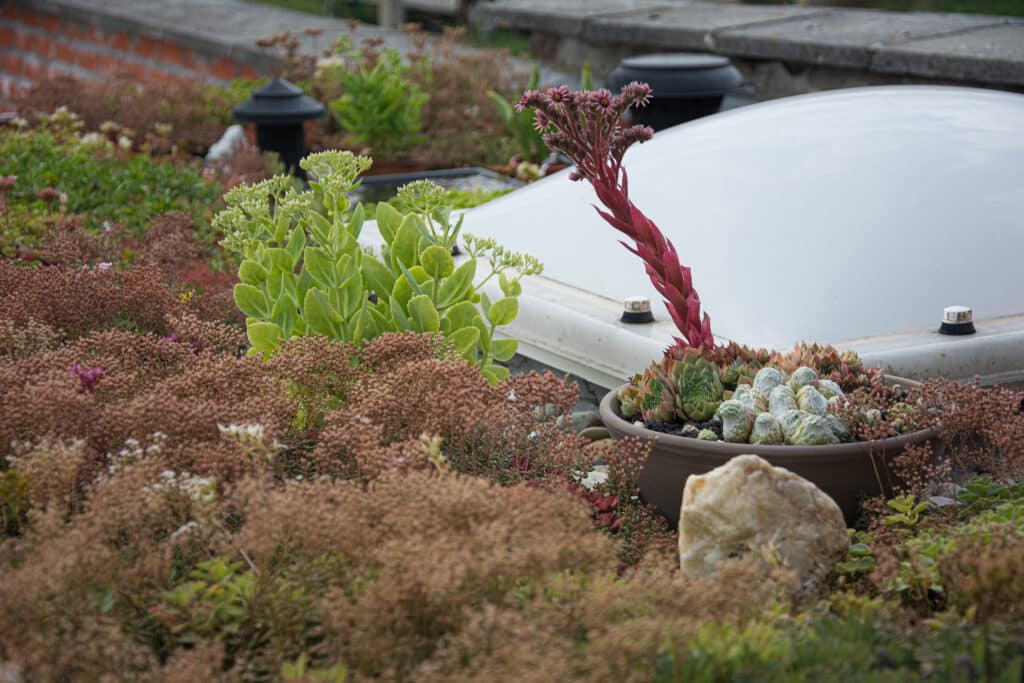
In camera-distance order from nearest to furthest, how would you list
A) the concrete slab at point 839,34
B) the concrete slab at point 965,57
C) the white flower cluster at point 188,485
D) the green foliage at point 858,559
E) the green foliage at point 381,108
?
the white flower cluster at point 188,485, the green foliage at point 858,559, the concrete slab at point 965,57, the concrete slab at point 839,34, the green foliage at point 381,108

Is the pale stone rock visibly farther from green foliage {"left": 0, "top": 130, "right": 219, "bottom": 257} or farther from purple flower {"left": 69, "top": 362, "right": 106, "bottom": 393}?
green foliage {"left": 0, "top": 130, "right": 219, "bottom": 257}

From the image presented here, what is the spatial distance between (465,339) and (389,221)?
49 cm

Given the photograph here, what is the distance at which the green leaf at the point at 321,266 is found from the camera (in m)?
3.57

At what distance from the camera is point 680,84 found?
6.91 m

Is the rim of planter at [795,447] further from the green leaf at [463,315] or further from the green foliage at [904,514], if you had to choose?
the green leaf at [463,315]

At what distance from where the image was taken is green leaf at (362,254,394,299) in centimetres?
370

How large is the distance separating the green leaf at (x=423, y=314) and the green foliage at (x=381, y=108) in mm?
4799

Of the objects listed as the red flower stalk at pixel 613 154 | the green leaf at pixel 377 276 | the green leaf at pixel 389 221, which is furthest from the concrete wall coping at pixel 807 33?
the green leaf at pixel 377 276

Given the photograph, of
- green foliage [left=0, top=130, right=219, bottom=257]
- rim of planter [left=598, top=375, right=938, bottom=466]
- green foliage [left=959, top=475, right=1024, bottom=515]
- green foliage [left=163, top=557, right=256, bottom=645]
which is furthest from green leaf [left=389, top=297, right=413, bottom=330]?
green foliage [left=0, top=130, right=219, bottom=257]

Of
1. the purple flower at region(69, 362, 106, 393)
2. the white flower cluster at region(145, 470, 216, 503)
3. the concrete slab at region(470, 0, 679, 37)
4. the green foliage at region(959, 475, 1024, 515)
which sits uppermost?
the concrete slab at region(470, 0, 679, 37)

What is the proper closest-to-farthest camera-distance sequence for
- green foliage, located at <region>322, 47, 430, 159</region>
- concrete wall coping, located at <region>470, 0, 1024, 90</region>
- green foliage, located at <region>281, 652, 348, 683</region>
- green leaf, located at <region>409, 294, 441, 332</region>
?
green foliage, located at <region>281, 652, 348, 683</region> < green leaf, located at <region>409, 294, 441, 332</region> < concrete wall coping, located at <region>470, 0, 1024, 90</region> < green foliage, located at <region>322, 47, 430, 159</region>

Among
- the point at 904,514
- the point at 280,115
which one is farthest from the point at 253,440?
the point at 280,115

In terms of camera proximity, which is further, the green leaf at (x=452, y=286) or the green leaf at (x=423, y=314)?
the green leaf at (x=452, y=286)

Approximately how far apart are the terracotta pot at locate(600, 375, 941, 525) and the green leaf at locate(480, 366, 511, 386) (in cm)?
58
